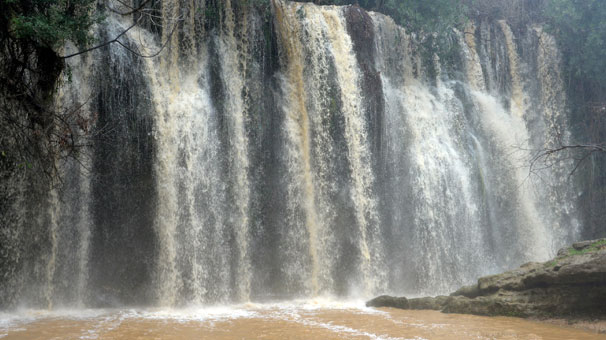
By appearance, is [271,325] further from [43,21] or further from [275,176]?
[43,21]

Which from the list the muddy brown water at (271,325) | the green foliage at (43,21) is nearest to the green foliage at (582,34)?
the muddy brown water at (271,325)

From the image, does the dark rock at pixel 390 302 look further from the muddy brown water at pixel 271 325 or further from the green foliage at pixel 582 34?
the green foliage at pixel 582 34

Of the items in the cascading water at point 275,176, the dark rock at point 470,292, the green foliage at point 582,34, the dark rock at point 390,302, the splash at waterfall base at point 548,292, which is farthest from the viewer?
the green foliage at point 582,34

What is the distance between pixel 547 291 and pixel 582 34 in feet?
42.5

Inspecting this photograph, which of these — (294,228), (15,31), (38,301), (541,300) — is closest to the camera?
(15,31)

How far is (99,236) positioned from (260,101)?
15.7 feet

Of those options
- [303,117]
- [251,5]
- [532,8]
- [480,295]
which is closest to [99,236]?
[303,117]

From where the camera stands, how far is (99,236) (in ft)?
36.5

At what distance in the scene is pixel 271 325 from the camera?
27.7 ft

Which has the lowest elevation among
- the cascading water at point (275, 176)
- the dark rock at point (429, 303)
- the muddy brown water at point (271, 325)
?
the muddy brown water at point (271, 325)

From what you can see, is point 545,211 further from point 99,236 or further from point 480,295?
point 99,236

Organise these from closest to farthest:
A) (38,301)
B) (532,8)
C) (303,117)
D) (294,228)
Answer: (38,301), (294,228), (303,117), (532,8)

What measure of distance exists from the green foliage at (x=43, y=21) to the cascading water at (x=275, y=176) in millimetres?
2053

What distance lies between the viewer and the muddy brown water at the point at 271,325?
741cm
